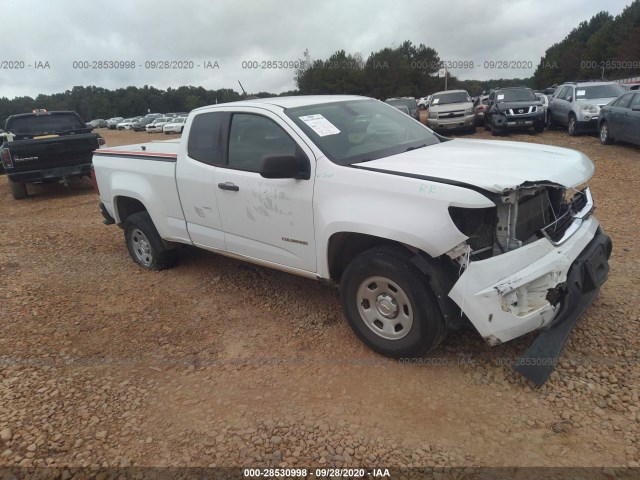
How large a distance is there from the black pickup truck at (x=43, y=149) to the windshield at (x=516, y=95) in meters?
12.3

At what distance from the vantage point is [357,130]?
3889 millimetres

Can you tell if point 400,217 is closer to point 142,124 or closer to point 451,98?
point 451,98

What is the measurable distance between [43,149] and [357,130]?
8586mm

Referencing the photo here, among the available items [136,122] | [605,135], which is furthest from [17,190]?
[136,122]

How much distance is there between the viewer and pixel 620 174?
8.88 meters

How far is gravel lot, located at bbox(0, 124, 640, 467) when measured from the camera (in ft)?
8.61

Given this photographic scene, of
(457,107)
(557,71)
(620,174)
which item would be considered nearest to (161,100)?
(557,71)

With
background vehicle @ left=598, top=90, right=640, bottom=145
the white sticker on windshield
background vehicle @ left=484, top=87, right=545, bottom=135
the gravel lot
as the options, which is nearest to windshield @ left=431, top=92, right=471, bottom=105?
background vehicle @ left=484, top=87, right=545, bottom=135

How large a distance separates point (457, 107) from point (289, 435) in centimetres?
1599

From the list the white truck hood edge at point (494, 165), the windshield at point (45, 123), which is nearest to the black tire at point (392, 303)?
the white truck hood edge at point (494, 165)

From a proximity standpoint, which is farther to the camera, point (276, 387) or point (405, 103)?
point (405, 103)

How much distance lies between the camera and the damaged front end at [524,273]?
2.80 meters

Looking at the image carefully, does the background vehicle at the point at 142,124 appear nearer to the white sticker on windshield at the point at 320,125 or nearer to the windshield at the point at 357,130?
the windshield at the point at 357,130

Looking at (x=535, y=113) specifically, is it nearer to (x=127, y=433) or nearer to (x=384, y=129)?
(x=384, y=129)
